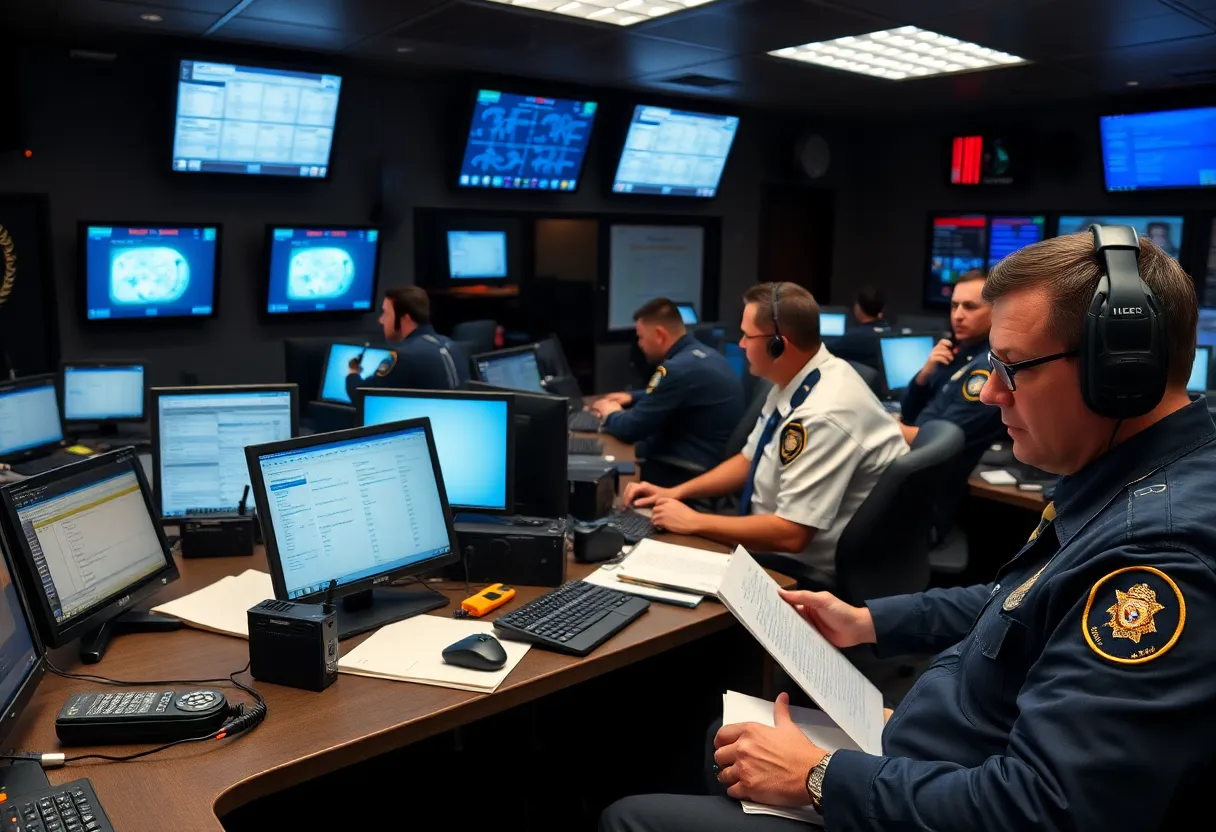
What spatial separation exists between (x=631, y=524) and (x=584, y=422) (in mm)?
1803

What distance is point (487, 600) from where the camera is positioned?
192 cm

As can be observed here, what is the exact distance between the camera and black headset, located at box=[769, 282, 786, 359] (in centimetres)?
267

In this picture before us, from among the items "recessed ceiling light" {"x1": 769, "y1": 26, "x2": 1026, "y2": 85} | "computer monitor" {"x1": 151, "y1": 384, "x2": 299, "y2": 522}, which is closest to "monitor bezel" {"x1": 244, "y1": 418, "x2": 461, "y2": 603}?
"computer monitor" {"x1": 151, "y1": 384, "x2": 299, "y2": 522}

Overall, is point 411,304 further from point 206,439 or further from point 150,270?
point 206,439

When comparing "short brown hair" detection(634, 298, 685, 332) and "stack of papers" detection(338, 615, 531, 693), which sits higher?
"short brown hair" detection(634, 298, 685, 332)

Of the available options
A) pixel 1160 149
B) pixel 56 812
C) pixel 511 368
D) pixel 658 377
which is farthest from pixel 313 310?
pixel 1160 149

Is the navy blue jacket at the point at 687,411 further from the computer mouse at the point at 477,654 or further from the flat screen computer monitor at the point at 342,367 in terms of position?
the computer mouse at the point at 477,654

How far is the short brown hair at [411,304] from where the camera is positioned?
183 inches

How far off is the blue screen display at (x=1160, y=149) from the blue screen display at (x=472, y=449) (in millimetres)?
5735

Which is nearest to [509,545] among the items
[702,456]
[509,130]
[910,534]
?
[910,534]

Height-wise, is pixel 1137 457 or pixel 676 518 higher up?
pixel 1137 457

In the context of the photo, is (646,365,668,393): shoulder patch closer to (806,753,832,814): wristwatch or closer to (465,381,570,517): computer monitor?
(465,381,570,517): computer monitor

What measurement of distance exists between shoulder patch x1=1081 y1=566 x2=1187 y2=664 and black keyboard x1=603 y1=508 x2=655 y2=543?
138 centimetres

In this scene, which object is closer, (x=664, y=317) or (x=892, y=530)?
(x=892, y=530)
